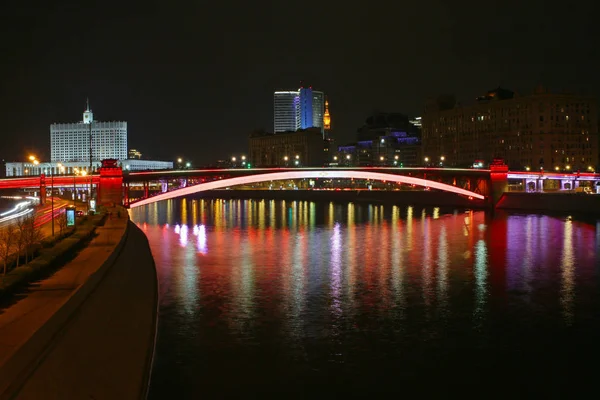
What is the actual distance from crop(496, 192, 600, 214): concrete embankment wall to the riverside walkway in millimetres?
54460

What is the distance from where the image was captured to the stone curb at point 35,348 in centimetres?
1163

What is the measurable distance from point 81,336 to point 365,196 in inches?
3696

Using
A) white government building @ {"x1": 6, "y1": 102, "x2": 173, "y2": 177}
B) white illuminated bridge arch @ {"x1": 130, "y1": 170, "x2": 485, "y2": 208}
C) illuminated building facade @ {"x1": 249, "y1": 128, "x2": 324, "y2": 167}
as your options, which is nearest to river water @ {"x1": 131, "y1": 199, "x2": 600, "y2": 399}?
white illuminated bridge arch @ {"x1": 130, "y1": 170, "x2": 485, "y2": 208}

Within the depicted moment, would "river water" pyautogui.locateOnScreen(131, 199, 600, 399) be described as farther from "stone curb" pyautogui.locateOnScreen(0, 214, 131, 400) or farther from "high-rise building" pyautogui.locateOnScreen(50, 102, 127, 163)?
"high-rise building" pyautogui.locateOnScreen(50, 102, 127, 163)

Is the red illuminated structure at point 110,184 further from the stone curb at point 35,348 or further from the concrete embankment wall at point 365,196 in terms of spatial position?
the concrete embankment wall at point 365,196

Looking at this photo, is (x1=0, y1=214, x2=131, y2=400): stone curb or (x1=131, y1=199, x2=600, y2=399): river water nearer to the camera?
(x1=0, y1=214, x2=131, y2=400): stone curb

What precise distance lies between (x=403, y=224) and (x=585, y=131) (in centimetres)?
7800

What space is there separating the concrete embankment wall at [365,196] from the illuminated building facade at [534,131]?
25.8 metres

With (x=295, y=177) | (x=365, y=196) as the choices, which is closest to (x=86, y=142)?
(x=365, y=196)

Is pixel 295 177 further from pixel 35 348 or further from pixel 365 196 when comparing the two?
pixel 35 348

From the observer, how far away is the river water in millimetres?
16547

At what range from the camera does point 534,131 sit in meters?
124

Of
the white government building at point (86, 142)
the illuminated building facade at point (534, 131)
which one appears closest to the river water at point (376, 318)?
the illuminated building facade at point (534, 131)

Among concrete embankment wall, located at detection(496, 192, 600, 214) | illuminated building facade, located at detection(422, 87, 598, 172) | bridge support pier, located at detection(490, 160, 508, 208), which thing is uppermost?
illuminated building facade, located at detection(422, 87, 598, 172)
